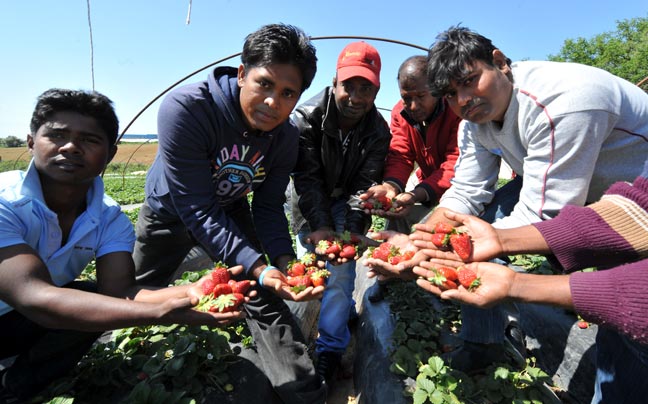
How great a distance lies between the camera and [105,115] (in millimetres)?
2191

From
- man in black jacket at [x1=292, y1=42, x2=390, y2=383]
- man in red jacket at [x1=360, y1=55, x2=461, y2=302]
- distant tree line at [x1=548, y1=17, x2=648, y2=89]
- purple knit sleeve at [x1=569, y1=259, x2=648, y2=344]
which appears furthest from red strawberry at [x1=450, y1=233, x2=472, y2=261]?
distant tree line at [x1=548, y1=17, x2=648, y2=89]

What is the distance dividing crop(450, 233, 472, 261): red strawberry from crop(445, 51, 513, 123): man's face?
0.88 metres

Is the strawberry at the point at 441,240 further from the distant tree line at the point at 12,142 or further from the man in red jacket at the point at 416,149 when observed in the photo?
the distant tree line at the point at 12,142

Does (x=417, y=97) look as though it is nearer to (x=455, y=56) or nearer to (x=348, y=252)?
(x=455, y=56)

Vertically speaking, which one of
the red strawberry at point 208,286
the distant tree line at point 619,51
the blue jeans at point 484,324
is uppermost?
the distant tree line at point 619,51

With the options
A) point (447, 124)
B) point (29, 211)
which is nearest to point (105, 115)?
point (29, 211)

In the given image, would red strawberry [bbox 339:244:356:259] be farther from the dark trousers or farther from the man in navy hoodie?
the dark trousers

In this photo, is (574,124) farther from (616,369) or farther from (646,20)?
(646,20)

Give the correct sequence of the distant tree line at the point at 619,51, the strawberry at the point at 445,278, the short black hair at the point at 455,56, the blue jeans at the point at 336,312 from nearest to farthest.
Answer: the strawberry at the point at 445,278 → the short black hair at the point at 455,56 → the blue jeans at the point at 336,312 → the distant tree line at the point at 619,51

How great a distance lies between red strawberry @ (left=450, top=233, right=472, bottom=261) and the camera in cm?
223

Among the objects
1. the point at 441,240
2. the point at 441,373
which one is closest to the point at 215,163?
the point at 441,240

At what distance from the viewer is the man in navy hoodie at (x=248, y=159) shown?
2.42 metres

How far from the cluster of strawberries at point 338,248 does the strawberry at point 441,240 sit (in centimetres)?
66

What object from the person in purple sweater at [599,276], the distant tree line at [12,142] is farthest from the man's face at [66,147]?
the distant tree line at [12,142]
